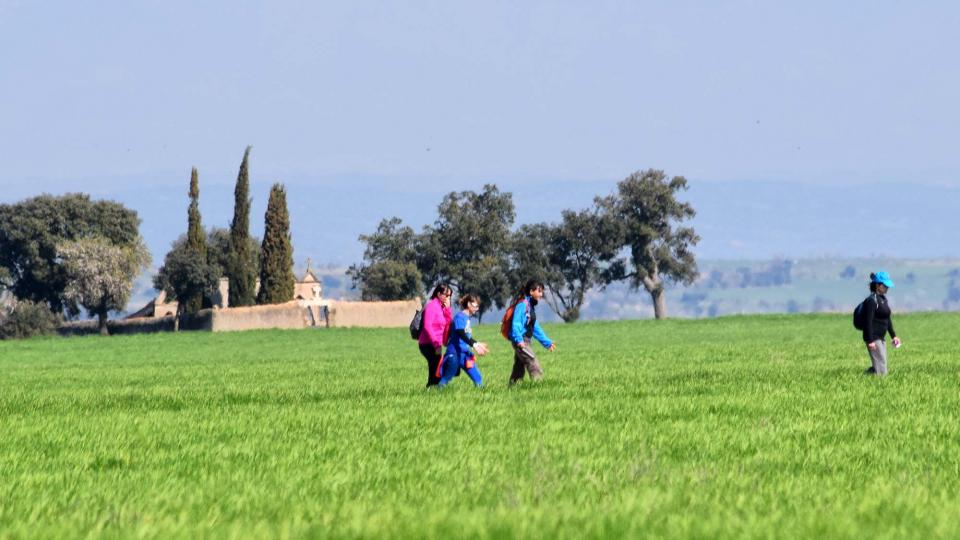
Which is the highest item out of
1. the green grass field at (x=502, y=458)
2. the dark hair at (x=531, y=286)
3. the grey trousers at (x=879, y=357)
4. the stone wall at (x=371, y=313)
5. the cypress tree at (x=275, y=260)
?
the cypress tree at (x=275, y=260)

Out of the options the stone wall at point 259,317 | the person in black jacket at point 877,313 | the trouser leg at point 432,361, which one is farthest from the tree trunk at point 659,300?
the trouser leg at point 432,361

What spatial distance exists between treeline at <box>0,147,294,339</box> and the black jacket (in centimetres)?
9257

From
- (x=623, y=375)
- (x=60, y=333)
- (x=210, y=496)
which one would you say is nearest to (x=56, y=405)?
(x=623, y=375)

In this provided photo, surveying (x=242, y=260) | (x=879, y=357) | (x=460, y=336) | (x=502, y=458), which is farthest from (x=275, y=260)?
(x=502, y=458)

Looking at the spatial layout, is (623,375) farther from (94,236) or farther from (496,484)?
(94,236)

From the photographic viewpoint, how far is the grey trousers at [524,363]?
88.7 ft

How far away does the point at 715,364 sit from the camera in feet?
132

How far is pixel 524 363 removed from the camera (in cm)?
2741

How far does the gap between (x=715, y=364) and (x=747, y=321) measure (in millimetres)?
A: 64221

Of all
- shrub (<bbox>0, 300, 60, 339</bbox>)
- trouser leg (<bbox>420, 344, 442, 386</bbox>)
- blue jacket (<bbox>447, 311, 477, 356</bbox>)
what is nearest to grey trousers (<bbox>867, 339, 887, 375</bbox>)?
blue jacket (<bbox>447, 311, 477, 356</bbox>)

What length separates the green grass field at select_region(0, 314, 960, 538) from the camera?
1045 centimetres

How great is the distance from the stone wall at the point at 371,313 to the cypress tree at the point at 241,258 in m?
8.08

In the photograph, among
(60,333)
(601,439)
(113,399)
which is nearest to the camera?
(601,439)

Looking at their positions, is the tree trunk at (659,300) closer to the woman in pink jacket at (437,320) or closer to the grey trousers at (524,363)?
the grey trousers at (524,363)
